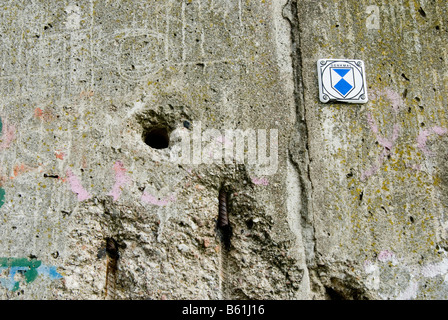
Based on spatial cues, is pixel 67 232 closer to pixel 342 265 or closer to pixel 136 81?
pixel 136 81

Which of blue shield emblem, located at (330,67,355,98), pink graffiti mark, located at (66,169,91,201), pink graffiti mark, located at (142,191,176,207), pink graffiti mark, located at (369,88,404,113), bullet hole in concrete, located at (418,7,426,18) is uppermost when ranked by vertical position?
bullet hole in concrete, located at (418,7,426,18)

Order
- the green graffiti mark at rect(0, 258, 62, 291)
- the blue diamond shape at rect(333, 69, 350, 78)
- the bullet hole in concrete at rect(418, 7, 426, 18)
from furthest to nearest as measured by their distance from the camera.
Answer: the bullet hole in concrete at rect(418, 7, 426, 18), the blue diamond shape at rect(333, 69, 350, 78), the green graffiti mark at rect(0, 258, 62, 291)

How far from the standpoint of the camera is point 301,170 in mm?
1758

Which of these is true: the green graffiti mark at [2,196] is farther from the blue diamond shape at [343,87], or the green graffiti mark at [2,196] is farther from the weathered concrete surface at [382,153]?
the blue diamond shape at [343,87]

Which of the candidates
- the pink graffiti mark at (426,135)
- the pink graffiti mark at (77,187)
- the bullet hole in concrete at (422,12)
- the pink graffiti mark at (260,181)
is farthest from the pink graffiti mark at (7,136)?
the bullet hole in concrete at (422,12)

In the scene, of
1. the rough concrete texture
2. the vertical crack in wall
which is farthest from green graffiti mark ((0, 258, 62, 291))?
the vertical crack in wall

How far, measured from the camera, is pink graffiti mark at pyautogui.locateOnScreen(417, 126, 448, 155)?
183 centimetres

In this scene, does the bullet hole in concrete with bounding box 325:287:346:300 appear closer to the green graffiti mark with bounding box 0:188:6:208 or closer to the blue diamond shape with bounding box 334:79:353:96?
the blue diamond shape with bounding box 334:79:353:96


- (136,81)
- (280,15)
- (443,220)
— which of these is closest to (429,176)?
(443,220)

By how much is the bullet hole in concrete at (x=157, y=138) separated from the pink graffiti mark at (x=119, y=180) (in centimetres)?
17

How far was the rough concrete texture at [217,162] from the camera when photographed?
1679 mm

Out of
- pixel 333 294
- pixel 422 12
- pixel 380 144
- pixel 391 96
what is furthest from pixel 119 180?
pixel 422 12

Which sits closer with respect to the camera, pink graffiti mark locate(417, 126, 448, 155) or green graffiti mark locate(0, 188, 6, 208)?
green graffiti mark locate(0, 188, 6, 208)

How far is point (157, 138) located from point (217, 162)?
12.1 inches
